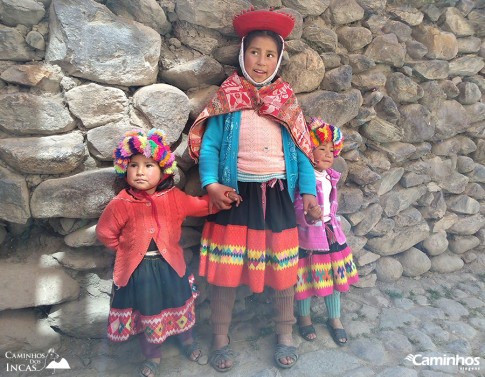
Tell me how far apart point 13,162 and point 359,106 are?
1.92m

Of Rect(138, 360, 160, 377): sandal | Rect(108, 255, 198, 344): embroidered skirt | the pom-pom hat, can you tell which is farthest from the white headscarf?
Rect(138, 360, 160, 377): sandal

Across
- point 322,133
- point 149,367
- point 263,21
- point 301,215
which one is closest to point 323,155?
point 322,133

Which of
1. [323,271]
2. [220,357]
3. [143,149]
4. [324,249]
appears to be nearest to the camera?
[143,149]

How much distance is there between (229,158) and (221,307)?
2.54 feet

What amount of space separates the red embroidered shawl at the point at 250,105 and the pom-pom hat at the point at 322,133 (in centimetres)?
12

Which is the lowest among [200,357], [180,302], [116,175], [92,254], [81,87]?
[200,357]

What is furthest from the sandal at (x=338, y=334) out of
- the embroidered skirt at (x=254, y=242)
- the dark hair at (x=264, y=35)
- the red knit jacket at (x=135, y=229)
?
the dark hair at (x=264, y=35)

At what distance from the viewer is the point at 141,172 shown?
1.73 metres

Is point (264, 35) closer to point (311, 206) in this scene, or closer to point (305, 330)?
point (311, 206)

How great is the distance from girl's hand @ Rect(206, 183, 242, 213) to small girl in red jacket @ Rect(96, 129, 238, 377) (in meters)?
0.15

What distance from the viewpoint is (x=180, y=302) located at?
6.05 ft

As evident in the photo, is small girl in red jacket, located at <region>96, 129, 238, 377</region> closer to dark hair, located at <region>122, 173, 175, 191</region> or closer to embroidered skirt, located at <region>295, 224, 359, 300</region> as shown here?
dark hair, located at <region>122, 173, 175, 191</region>

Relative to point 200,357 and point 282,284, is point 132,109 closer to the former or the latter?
point 282,284

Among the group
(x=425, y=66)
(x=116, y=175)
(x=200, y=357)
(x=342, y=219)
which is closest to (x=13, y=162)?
(x=116, y=175)
